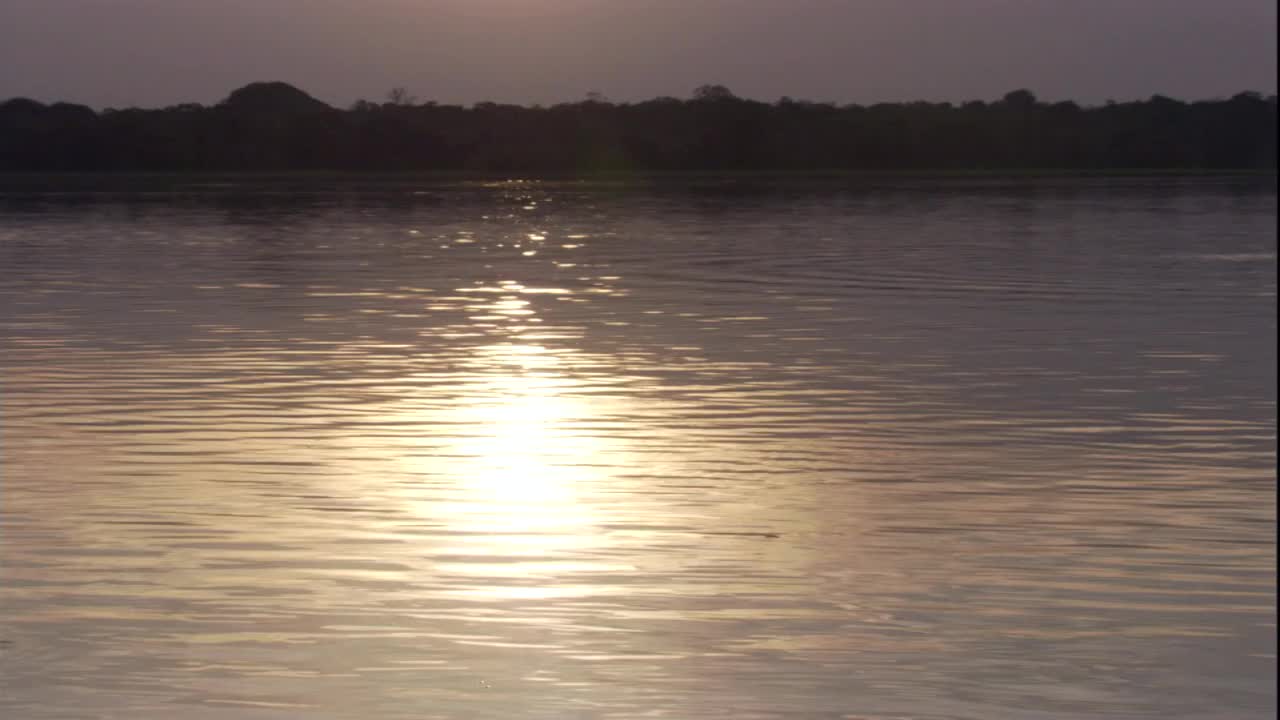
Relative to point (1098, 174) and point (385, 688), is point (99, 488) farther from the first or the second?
point (1098, 174)

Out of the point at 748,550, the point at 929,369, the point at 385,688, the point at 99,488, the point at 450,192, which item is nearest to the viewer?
the point at 385,688

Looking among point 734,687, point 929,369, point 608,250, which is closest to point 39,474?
point 734,687

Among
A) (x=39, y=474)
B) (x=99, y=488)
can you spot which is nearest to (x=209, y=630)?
(x=99, y=488)

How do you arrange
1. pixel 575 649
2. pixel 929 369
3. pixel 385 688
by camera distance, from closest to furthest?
pixel 385 688 → pixel 575 649 → pixel 929 369

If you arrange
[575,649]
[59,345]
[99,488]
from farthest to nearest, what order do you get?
[59,345] → [99,488] → [575,649]

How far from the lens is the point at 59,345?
18.6 meters

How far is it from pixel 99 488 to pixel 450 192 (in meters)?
77.5

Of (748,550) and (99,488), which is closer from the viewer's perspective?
(748,550)

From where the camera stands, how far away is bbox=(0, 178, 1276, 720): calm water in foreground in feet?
23.3

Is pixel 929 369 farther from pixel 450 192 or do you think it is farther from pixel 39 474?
pixel 450 192

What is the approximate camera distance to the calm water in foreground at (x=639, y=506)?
7.10 m

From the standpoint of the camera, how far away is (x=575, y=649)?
741 cm

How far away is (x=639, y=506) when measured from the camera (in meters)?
10.1

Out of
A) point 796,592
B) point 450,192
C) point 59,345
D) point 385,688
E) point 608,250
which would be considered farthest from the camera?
point 450,192
